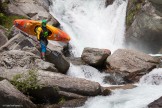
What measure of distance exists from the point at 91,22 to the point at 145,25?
6.33 m

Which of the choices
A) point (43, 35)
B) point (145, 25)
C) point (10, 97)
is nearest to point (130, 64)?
point (43, 35)

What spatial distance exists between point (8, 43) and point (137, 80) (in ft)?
21.9

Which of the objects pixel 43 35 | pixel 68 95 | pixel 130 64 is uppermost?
pixel 43 35

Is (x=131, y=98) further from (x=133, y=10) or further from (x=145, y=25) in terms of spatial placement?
(x=133, y=10)

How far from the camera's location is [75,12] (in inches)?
1118

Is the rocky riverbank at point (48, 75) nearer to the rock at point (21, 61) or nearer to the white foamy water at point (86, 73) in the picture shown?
the rock at point (21, 61)

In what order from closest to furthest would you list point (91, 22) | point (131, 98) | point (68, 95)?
point (68, 95) < point (131, 98) < point (91, 22)

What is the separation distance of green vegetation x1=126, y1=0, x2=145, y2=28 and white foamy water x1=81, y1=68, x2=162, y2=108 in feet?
28.2

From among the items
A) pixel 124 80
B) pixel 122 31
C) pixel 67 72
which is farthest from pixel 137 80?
pixel 122 31

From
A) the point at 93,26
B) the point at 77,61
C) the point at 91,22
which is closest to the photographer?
the point at 77,61

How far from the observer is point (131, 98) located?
528 inches

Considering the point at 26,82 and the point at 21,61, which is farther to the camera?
the point at 21,61

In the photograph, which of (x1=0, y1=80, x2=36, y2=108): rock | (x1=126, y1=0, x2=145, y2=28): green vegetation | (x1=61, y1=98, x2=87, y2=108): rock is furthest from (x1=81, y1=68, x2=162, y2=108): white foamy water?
(x1=126, y1=0, x2=145, y2=28): green vegetation

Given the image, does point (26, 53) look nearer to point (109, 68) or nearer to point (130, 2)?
point (109, 68)
